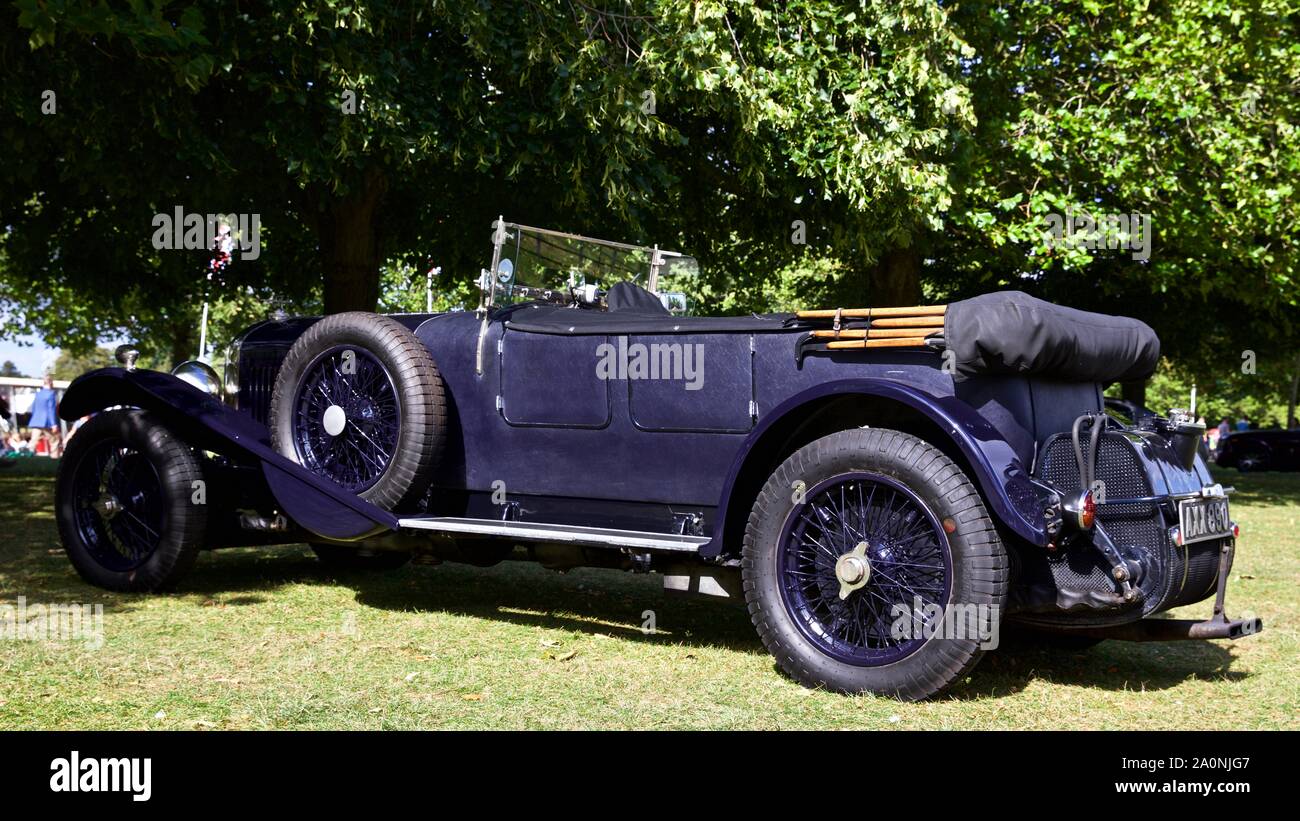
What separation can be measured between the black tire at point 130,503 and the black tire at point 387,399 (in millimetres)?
741

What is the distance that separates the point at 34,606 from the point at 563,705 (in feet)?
11.6

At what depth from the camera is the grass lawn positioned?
14.4 ft

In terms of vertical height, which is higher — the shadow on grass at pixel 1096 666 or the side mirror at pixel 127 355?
the side mirror at pixel 127 355

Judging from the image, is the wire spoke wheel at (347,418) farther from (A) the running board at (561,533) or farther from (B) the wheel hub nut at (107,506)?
(B) the wheel hub nut at (107,506)

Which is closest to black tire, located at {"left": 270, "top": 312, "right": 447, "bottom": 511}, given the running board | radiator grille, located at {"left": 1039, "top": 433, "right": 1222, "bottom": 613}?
the running board

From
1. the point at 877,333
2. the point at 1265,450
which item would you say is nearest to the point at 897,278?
the point at 877,333

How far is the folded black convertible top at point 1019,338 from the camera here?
4602 mm

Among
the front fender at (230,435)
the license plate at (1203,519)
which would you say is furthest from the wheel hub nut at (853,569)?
the front fender at (230,435)

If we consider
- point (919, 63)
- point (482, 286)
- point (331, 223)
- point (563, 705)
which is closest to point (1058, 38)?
point (919, 63)

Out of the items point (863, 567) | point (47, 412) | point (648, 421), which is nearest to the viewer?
point (863, 567)

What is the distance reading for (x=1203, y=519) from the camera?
493 cm

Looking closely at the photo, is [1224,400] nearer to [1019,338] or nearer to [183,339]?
[183,339]

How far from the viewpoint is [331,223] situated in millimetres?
13023

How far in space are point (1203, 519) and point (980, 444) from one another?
1.14 meters
